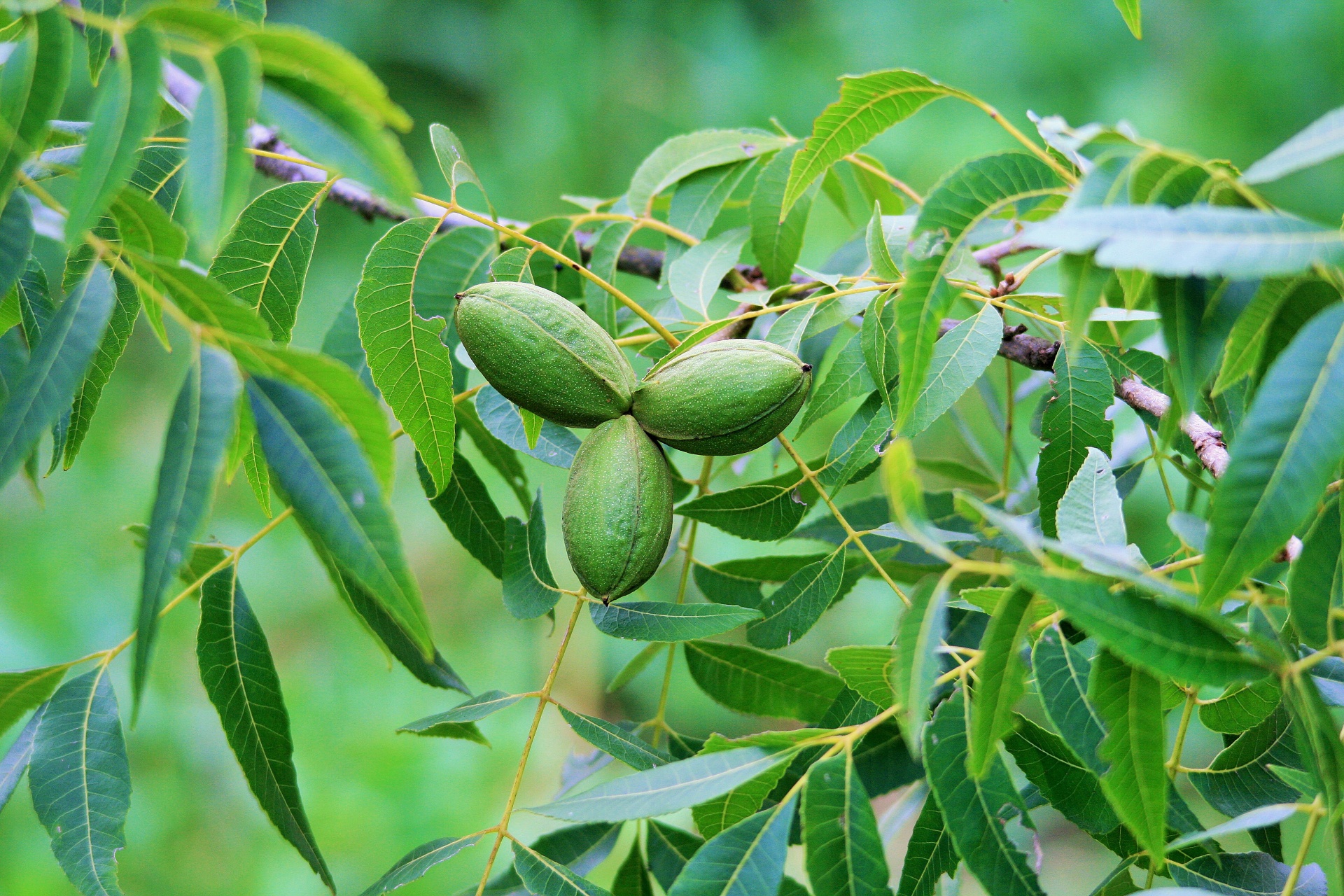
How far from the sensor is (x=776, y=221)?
909 mm

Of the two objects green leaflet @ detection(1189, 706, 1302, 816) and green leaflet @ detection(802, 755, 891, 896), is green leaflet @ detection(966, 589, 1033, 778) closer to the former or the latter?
green leaflet @ detection(802, 755, 891, 896)

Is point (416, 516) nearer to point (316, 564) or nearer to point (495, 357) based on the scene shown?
point (316, 564)

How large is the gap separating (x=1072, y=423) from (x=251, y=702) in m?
0.65

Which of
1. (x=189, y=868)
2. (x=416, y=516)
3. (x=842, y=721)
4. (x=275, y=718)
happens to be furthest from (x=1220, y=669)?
(x=416, y=516)

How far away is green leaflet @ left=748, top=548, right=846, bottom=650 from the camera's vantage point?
0.79 m

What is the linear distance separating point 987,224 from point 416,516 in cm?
217

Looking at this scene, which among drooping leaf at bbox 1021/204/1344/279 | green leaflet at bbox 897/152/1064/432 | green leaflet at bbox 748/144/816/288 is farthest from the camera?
green leaflet at bbox 748/144/816/288

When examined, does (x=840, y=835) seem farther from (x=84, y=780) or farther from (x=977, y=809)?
(x=84, y=780)

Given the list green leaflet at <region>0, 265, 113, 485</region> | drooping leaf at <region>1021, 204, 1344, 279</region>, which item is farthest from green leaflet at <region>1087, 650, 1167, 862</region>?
green leaflet at <region>0, 265, 113, 485</region>

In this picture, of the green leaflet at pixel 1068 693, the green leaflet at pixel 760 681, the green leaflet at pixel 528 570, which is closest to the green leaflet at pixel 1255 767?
the green leaflet at pixel 1068 693

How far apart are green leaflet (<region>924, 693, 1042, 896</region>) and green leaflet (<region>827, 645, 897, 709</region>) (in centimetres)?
5

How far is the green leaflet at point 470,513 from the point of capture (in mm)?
A: 839

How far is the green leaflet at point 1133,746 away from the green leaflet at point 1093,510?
0.28 feet

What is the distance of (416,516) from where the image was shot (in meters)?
2.79
